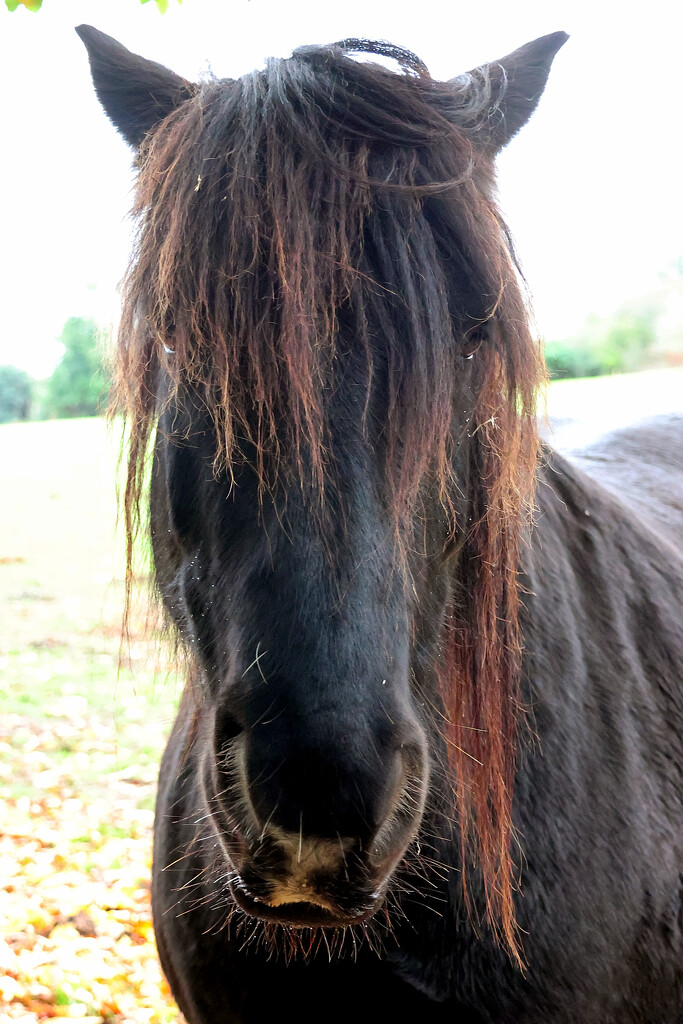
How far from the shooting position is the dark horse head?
3.65ft

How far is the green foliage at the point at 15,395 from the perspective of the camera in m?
40.8

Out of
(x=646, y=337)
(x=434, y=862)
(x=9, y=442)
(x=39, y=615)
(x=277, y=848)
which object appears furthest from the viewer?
(x=646, y=337)

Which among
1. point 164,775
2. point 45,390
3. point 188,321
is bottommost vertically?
point 45,390

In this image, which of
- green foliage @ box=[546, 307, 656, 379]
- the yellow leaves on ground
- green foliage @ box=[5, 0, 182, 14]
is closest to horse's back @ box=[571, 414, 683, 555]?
green foliage @ box=[5, 0, 182, 14]

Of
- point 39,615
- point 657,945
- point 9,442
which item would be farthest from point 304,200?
point 9,442

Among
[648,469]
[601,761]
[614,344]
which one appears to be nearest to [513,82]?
[601,761]

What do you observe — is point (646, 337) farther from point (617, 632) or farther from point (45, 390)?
point (45, 390)

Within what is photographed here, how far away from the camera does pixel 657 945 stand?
5.75 feet

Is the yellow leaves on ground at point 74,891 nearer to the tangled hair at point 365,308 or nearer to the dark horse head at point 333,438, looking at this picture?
the dark horse head at point 333,438

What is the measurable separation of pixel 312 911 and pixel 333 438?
71 cm

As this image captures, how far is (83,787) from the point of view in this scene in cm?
526

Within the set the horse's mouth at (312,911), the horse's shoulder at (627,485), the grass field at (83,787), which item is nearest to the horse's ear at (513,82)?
the horse's shoulder at (627,485)

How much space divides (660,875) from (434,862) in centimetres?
53

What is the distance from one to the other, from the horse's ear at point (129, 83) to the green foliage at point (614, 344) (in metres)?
22.6
